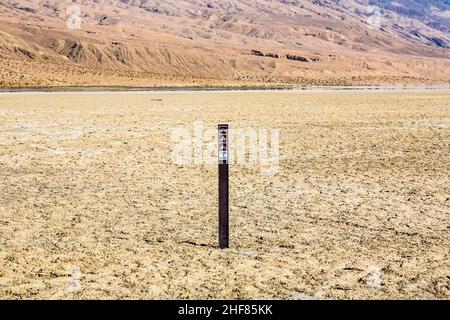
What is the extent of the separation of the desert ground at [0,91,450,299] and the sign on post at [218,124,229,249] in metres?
0.17

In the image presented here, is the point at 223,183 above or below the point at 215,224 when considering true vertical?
above

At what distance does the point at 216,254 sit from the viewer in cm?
649

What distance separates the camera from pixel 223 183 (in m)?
6.21

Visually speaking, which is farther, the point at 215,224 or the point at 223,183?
the point at 215,224

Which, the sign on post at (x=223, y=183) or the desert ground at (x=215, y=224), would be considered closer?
the desert ground at (x=215, y=224)

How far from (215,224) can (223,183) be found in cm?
168

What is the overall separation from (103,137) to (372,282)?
13.0m

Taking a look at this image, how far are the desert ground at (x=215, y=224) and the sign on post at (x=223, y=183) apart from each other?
172 mm

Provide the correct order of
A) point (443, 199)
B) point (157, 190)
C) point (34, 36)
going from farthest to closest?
point (34, 36) → point (157, 190) → point (443, 199)

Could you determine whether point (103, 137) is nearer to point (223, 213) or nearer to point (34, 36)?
point (223, 213)

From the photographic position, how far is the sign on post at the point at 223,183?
5.92 metres

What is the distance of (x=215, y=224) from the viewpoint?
7770 mm

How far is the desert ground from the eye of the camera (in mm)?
5594

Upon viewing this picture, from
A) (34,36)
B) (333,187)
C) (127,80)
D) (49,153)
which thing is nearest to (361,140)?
(333,187)
